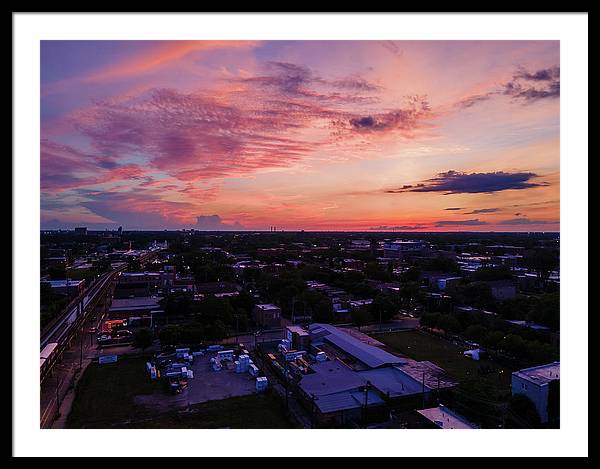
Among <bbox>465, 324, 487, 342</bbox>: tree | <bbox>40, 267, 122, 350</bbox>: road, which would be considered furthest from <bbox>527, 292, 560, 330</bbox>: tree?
<bbox>40, 267, 122, 350</bbox>: road

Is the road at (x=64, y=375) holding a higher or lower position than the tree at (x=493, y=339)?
lower

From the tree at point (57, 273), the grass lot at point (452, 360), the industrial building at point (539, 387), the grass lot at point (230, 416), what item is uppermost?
the tree at point (57, 273)

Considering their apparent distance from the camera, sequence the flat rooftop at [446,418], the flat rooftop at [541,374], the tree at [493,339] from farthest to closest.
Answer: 1. the tree at [493,339]
2. the flat rooftop at [541,374]
3. the flat rooftop at [446,418]

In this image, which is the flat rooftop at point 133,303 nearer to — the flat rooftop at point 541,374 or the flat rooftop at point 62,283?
the flat rooftop at point 62,283

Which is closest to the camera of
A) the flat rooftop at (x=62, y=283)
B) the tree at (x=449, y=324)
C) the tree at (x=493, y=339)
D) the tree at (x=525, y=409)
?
the tree at (x=525, y=409)

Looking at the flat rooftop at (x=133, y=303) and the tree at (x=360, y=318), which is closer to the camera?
the tree at (x=360, y=318)

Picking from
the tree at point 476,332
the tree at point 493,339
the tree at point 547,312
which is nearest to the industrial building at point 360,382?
the tree at point 493,339

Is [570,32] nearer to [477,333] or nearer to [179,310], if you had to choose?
[477,333]
